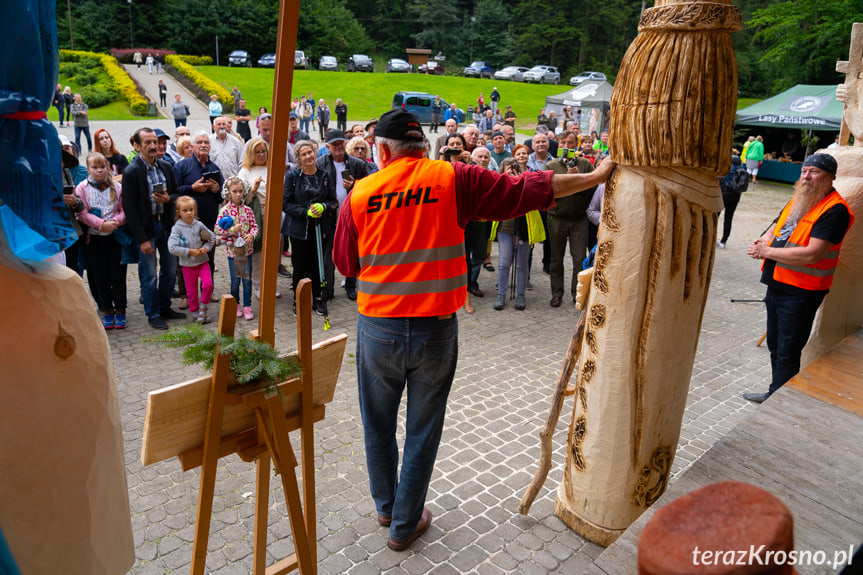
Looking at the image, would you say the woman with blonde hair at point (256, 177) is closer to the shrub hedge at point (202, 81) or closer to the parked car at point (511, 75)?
the shrub hedge at point (202, 81)

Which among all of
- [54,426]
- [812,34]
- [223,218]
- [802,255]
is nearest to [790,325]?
[802,255]

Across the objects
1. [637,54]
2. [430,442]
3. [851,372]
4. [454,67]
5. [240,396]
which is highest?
[454,67]

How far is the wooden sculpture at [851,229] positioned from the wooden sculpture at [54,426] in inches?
205

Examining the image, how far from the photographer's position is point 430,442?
3322 mm

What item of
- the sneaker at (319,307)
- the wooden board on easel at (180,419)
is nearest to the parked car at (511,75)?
the sneaker at (319,307)

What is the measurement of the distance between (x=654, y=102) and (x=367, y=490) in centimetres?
292

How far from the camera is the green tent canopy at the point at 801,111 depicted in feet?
59.1

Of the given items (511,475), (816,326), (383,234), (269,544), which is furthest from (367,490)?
(816,326)

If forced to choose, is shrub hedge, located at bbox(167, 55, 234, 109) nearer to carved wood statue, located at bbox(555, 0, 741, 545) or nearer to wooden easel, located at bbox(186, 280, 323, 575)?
carved wood statue, located at bbox(555, 0, 741, 545)

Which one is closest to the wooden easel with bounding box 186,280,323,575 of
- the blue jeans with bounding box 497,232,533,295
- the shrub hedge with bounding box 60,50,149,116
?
the blue jeans with bounding box 497,232,533,295

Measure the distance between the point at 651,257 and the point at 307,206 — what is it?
16.1ft

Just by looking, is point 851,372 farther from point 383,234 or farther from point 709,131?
point 383,234

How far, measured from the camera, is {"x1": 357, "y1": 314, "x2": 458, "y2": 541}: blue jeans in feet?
10.3

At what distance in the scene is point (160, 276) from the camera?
6.77 meters
